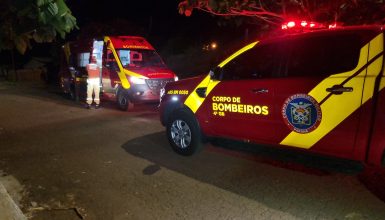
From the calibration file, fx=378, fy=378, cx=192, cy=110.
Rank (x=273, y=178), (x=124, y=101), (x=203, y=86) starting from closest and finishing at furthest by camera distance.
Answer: (x=273, y=178) → (x=203, y=86) → (x=124, y=101)

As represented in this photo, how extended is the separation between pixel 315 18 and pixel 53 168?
6.14m

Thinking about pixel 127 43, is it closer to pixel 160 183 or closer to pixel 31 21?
pixel 160 183

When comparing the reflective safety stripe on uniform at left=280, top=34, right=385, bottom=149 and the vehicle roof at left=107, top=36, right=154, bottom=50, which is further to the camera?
the vehicle roof at left=107, top=36, right=154, bottom=50

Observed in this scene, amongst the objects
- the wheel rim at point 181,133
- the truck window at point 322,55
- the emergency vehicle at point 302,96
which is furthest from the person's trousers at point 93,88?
the truck window at point 322,55

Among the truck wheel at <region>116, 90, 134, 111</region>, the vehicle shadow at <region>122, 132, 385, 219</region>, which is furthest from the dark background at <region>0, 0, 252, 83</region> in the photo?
the vehicle shadow at <region>122, 132, 385, 219</region>

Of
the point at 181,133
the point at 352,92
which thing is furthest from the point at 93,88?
the point at 352,92

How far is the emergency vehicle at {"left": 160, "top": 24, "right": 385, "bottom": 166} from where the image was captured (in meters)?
3.88

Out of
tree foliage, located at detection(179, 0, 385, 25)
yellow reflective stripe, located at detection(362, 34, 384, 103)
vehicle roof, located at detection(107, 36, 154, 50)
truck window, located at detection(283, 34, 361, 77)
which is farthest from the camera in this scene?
vehicle roof, located at detection(107, 36, 154, 50)

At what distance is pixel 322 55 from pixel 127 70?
7.22 metres

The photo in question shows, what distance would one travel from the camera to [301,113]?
4.39 metres

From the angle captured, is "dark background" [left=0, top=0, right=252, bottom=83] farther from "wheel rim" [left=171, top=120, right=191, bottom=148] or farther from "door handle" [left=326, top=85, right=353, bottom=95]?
"door handle" [left=326, top=85, right=353, bottom=95]

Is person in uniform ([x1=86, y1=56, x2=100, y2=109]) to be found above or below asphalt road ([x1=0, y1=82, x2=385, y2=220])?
above

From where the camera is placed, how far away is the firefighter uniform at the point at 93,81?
37.8 feet

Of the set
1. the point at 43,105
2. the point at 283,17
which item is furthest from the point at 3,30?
the point at 43,105
